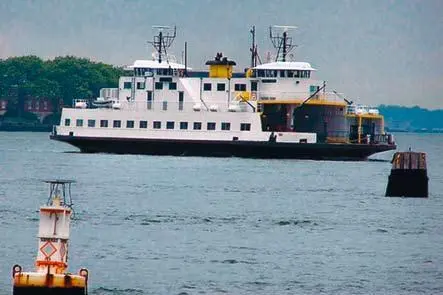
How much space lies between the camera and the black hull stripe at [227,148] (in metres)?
99.9

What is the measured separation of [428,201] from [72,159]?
37519mm

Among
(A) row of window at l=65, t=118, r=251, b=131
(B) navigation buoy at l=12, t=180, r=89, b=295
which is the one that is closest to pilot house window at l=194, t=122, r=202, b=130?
(A) row of window at l=65, t=118, r=251, b=131

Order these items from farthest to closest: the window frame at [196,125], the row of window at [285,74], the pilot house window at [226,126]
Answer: the row of window at [285,74] < the window frame at [196,125] < the pilot house window at [226,126]

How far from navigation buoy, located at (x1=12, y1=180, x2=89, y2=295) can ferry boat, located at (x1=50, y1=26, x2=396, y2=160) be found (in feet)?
221

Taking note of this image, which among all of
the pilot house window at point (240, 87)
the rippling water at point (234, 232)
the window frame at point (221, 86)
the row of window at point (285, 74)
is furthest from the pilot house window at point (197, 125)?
the rippling water at point (234, 232)

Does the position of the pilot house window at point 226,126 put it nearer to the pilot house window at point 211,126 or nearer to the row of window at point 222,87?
the pilot house window at point 211,126

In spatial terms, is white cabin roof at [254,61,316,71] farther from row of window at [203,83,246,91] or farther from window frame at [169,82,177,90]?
window frame at [169,82,177,90]

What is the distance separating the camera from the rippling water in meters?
39.9

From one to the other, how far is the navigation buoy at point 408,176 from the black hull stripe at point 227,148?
3144cm

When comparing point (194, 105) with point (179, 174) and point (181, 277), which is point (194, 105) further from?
point (181, 277)

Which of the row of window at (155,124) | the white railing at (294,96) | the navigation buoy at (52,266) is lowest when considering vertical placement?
the navigation buoy at (52,266)

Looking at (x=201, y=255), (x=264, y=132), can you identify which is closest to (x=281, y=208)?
(x=201, y=255)

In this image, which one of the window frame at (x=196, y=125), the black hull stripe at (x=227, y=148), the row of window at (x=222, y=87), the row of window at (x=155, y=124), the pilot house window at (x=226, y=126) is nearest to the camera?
the black hull stripe at (x=227, y=148)

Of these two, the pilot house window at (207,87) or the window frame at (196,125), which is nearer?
the window frame at (196,125)
